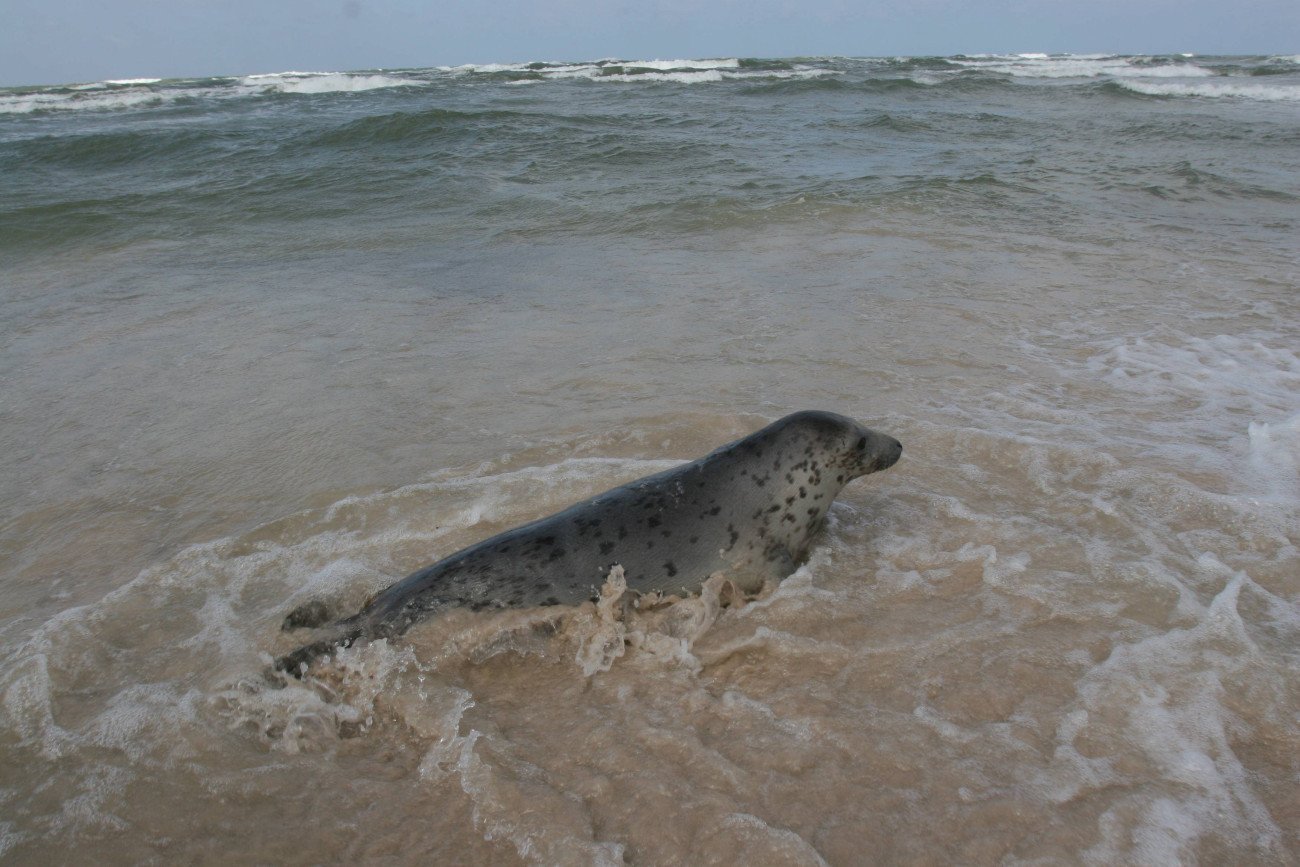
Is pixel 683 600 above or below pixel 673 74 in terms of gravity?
below

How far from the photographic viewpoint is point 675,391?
5.57 m

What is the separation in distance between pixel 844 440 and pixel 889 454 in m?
0.33

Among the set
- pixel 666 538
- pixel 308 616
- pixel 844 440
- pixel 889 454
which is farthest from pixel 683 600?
pixel 308 616

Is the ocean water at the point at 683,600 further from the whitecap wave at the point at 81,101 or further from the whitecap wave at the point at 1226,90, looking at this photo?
the whitecap wave at the point at 81,101

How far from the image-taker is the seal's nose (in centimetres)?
411

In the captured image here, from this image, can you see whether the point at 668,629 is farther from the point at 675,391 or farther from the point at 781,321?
the point at 781,321

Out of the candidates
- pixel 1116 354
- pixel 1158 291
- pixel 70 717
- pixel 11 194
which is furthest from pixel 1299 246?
pixel 11 194

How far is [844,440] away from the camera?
392cm

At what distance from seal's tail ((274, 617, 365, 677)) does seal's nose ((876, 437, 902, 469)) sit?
7.75ft

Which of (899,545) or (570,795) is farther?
(899,545)

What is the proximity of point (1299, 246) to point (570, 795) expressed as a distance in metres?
9.51

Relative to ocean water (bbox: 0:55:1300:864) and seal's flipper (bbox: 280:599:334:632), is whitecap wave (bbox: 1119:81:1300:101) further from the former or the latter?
seal's flipper (bbox: 280:599:334:632)

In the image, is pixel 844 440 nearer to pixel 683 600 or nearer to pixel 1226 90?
pixel 683 600

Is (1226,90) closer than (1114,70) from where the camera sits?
Yes
